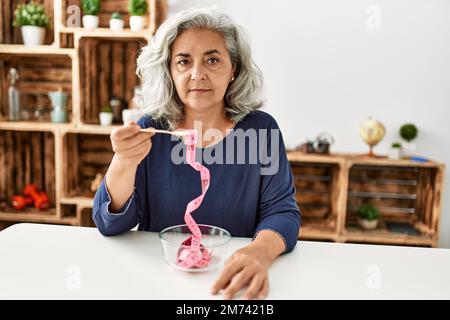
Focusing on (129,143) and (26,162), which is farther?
(26,162)

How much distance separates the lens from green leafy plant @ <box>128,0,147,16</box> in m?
2.66

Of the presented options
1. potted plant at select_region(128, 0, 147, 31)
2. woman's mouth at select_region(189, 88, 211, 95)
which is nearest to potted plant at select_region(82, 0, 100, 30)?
potted plant at select_region(128, 0, 147, 31)

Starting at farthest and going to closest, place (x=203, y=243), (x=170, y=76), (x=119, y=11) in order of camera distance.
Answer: (x=119, y=11) < (x=170, y=76) < (x=203, y=243)

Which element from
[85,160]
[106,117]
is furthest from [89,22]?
[85,160]

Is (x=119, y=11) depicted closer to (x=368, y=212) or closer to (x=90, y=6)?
(x=90, y=6)

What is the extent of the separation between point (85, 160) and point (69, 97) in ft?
1.57

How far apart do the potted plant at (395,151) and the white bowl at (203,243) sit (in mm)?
1985

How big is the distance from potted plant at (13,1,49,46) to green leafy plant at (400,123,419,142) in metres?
2.51

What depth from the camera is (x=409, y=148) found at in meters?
2.83

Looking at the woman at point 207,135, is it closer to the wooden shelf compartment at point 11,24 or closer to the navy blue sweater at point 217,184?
the navy blue sweater at point 217,184

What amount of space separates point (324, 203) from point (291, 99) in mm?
792

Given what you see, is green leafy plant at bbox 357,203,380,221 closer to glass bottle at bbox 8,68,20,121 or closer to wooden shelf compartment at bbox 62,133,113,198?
wooden shelf compartment at bbox 62,133,113,198

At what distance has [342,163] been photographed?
2641 millimetres
